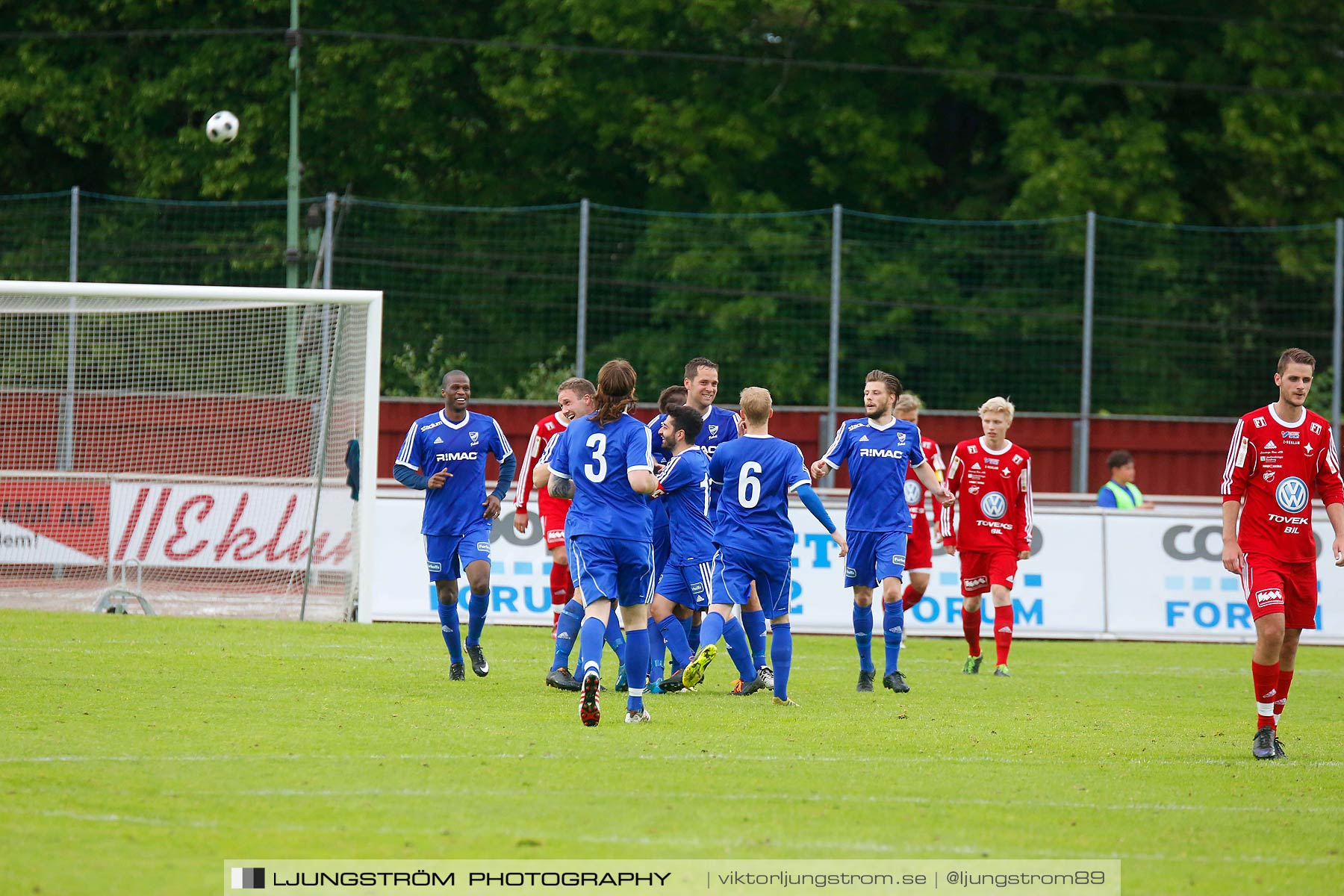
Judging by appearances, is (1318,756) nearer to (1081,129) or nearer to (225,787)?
(225,787)

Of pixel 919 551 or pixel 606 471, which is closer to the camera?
pixel 606 471

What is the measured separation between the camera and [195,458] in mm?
15594

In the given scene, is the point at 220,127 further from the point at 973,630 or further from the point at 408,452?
the point at 973,630

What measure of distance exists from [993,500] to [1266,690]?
14.1 feet

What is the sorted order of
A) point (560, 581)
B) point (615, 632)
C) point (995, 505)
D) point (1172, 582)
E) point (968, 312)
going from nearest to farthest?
point (615, 632), point (560, 581), point (995, 505), point (1172, 582), point (968, 312)

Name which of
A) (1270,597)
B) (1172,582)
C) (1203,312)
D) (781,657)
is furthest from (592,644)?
(1203,312)

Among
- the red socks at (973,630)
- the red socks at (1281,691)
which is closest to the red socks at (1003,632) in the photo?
the red socks at (973,630)

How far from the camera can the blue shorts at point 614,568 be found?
336 inches

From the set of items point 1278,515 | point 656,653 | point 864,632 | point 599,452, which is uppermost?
point 599,452

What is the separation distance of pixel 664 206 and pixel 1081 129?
7331 millimetres

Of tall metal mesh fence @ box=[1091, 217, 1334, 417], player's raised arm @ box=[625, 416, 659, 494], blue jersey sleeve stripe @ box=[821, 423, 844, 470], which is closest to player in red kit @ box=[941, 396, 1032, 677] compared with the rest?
blue jersey sleeve stripe @ box=[821, 423, 844, 470]

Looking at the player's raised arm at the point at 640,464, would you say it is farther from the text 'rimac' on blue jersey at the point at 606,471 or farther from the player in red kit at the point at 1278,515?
the player in red kit at the point at 1278,515

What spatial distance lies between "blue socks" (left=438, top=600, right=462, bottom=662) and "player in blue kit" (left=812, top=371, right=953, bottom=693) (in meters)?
2.73

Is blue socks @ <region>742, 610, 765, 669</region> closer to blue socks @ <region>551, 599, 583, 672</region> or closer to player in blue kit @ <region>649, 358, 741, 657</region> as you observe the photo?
player in blue kit @ <region>649, 358, 741, 657</region>
